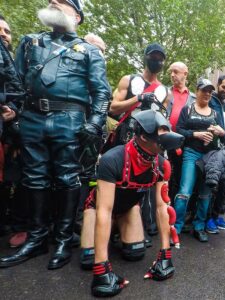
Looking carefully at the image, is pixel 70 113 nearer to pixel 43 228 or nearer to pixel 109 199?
pixel 109 199

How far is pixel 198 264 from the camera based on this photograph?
2.62 meters

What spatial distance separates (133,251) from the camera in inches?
105

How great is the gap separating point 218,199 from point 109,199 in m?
1.53

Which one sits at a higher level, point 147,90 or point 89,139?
point 147,90

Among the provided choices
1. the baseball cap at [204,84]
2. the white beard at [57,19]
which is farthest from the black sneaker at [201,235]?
the white beard at [57,19]

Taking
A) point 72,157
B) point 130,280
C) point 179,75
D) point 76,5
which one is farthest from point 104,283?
point 179,75

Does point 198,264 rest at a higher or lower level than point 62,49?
lower

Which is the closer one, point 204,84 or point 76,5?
point 76,5

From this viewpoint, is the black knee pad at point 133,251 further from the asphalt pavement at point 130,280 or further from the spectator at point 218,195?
the spectator at point 218,195

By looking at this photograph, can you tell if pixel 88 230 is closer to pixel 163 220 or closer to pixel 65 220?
pixel 65 220

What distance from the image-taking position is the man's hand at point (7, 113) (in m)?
2.60

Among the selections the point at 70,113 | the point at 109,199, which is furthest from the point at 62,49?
the point at 109,199

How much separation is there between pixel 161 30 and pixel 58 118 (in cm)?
→ 1131

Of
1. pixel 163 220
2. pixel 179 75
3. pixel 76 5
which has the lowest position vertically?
pixel 163 220
